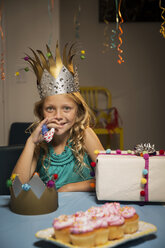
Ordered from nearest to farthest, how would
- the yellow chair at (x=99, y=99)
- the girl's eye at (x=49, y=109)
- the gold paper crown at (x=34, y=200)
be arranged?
the gold paper crown at (x=34, y=200) → the girl's eye at (x=49, y=109) → the yellow chair at (x=99, y=99)

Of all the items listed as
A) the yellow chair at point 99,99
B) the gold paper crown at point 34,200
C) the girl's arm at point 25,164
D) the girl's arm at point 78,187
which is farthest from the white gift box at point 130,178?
the yellow chair at point 99,99

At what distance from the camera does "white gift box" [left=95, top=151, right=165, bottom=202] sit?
1.10 metres

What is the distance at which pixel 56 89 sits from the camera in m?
1.46

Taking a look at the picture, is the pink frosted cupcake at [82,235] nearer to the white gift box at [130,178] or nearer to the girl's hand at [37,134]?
the white gift box at [130,178]

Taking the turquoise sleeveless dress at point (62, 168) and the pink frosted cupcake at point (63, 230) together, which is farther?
the turquoise sleeveless dress at point (62, 168)

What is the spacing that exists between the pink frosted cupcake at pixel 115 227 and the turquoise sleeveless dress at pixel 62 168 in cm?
80

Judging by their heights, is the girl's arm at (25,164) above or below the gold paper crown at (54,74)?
below

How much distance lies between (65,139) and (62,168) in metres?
0.14

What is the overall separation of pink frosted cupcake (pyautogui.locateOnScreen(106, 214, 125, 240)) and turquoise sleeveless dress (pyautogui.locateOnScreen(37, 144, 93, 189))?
0.80 meters

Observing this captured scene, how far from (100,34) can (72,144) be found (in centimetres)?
292

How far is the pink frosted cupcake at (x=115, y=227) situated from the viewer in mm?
785

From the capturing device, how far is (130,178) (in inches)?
43.4

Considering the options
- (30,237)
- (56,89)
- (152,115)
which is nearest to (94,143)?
(56,89)

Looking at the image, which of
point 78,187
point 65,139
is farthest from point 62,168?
point 78,187
